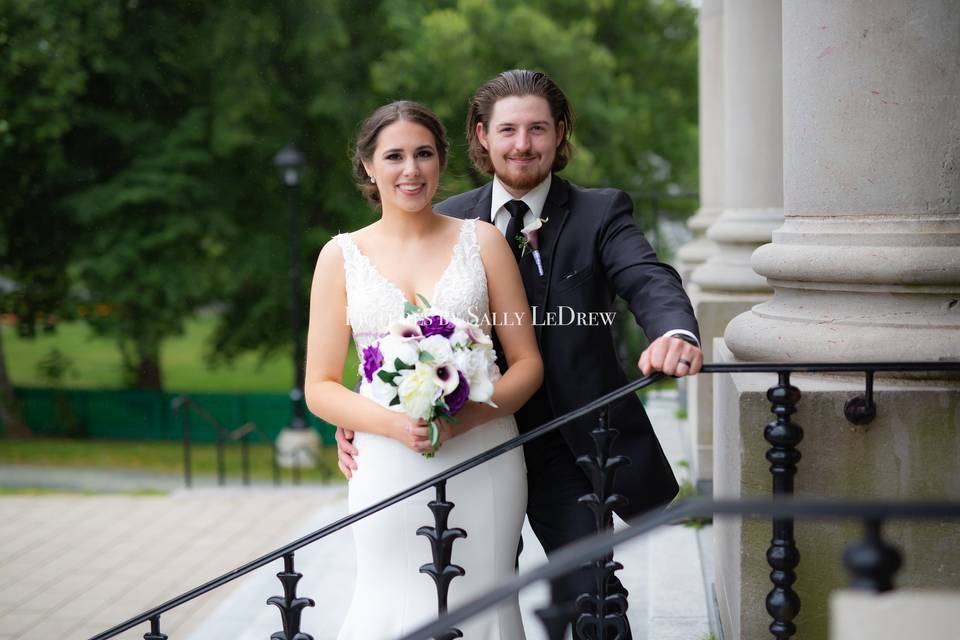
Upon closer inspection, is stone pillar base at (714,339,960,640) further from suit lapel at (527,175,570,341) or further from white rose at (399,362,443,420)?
white rose at (399,362,443,420)

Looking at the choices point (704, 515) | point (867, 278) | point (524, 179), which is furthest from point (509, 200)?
point (704, 515)

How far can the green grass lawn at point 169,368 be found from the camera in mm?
30922

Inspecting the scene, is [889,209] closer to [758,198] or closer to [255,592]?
[758,198]

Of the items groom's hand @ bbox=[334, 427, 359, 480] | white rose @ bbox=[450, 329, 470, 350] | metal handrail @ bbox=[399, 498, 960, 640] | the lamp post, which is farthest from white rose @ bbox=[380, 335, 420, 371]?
the lamp post

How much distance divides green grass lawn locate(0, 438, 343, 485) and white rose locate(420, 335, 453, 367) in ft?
59.7

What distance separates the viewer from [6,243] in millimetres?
19922

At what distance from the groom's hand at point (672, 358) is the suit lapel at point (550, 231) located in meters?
0.61

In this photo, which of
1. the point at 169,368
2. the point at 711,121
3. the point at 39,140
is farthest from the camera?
the point at 169,368

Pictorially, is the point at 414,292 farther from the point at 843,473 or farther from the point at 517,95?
the point at 843,473

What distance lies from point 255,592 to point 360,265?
190 inches

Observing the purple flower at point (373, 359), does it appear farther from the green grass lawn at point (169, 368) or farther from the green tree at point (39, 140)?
the green grass lawn at point (169, 368)

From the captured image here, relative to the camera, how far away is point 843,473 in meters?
3.38

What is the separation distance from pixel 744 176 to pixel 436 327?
3.97 m

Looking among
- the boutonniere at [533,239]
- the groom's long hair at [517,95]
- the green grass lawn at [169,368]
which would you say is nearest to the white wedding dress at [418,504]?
the boutonniere at [533,239]
